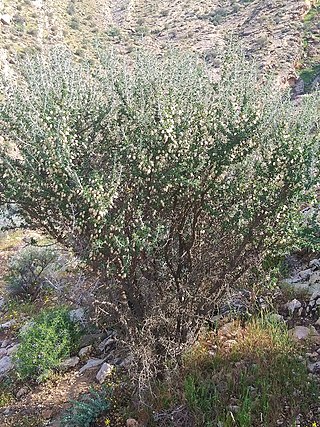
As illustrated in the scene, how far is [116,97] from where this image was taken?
13.3 ft

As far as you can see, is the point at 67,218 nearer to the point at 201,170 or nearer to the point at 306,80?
the point at 201,170

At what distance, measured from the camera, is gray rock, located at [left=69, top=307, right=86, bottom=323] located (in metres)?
6.31

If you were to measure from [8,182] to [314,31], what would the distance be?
87.1 ft

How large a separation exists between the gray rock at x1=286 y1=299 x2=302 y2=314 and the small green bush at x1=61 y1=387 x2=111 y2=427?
6.89 feet

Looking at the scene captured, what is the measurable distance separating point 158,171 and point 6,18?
84.5ft

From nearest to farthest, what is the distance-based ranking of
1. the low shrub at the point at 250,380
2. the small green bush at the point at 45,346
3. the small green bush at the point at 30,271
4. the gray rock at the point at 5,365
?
the low shrub at the point at 250,380
the small green bush at the point at 45,346
the gray rock at the point at 5,365
the small green bush at the point at 30,271

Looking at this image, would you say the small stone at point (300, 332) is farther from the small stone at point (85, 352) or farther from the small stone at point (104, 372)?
the small stone at point (85, 352)

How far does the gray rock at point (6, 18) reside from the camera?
25.4 metres

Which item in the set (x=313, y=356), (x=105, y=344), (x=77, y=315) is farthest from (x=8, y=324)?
(x=313, y=356)

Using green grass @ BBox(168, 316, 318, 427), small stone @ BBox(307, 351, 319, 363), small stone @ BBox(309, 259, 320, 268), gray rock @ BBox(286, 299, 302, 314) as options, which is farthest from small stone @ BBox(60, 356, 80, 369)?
small stone @ BBox(309, 259, 320, 268)

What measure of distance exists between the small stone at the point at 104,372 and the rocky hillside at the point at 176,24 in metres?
18.8

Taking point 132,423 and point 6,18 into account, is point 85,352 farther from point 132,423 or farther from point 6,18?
point 6,18

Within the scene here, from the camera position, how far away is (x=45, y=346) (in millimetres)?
5816

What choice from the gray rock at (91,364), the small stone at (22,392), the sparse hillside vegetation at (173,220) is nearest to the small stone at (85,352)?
the gray rock at (91,364)
